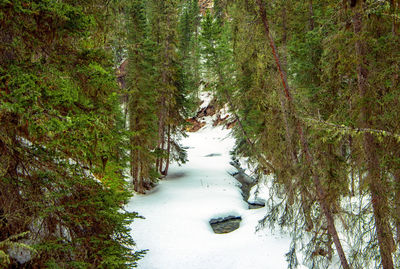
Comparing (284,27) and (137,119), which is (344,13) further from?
(137,119)

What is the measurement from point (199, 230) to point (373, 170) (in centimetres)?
999

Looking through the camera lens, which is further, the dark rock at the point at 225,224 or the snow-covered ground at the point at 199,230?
the dark rock at the point at 225,224

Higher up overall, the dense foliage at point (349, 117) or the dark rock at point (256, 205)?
the dense foliage at point (349, 117)

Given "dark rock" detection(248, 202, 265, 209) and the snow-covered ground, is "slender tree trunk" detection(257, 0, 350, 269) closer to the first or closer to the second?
the snow-covered ground

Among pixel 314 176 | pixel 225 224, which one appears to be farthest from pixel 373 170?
pixel 225 224

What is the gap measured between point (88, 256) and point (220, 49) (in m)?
16.6

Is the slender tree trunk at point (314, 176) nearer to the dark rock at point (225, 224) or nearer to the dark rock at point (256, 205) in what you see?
the dark rock at point (225, 224)

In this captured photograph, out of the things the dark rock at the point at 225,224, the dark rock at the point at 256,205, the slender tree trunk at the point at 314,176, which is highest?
the slender tree trunk at the point at 314,176

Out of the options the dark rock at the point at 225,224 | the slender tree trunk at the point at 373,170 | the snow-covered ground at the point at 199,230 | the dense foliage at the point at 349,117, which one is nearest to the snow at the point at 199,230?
the snow-covered ground at the point at 199,230

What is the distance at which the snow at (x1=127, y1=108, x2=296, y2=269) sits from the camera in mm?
10783

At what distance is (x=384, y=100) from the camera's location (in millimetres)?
5020

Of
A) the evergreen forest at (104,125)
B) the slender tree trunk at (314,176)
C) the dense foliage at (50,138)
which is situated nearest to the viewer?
the dense foliage at (50,138)

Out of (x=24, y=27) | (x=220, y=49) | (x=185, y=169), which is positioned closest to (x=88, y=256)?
(x=24, y=27)

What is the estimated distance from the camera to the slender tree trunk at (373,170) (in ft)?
16.4
